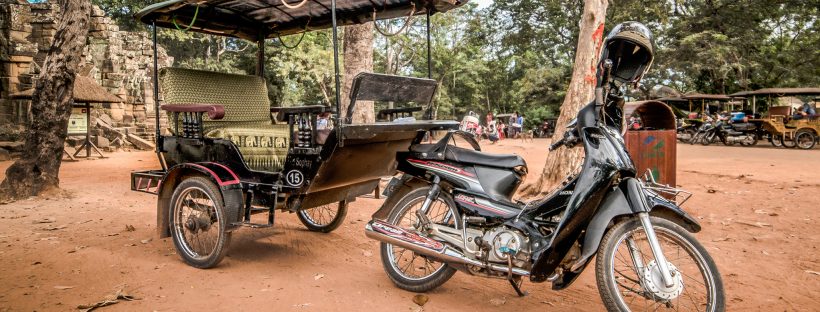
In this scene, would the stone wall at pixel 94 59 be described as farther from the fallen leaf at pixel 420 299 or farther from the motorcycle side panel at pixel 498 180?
the motorcycle side panel at pixel 498 180

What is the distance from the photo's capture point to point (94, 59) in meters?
20.9

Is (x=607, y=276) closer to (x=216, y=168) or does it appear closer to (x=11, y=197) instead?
(x=216, y=168)


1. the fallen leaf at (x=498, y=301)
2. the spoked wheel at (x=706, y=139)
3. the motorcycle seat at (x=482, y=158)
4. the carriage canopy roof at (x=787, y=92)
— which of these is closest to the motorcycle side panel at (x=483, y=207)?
the motorcycle seat at (x=482, y=158)

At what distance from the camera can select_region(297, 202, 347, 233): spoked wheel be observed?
18.2 ft

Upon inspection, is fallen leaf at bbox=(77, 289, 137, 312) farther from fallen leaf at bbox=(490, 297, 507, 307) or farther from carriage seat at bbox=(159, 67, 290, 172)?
fallen leaf at bbox=(490, 297, 507, 307)

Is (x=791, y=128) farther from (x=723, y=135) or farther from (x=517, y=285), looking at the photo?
(x=517, y=285)

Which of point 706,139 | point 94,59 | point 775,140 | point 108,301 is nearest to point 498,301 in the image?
point 108,301

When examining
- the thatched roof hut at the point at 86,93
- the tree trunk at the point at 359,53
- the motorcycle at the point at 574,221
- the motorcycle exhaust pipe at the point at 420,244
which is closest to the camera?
the motorcycle at the point at 574,221

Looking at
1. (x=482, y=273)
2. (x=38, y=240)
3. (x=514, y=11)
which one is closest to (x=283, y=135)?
(x=482, y=273)

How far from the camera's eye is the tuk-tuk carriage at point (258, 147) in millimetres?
4137

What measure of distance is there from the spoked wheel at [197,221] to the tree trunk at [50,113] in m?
4.47

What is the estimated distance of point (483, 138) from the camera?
29.6 m

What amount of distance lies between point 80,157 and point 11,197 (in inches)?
386

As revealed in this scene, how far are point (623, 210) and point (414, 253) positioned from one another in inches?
58.3
